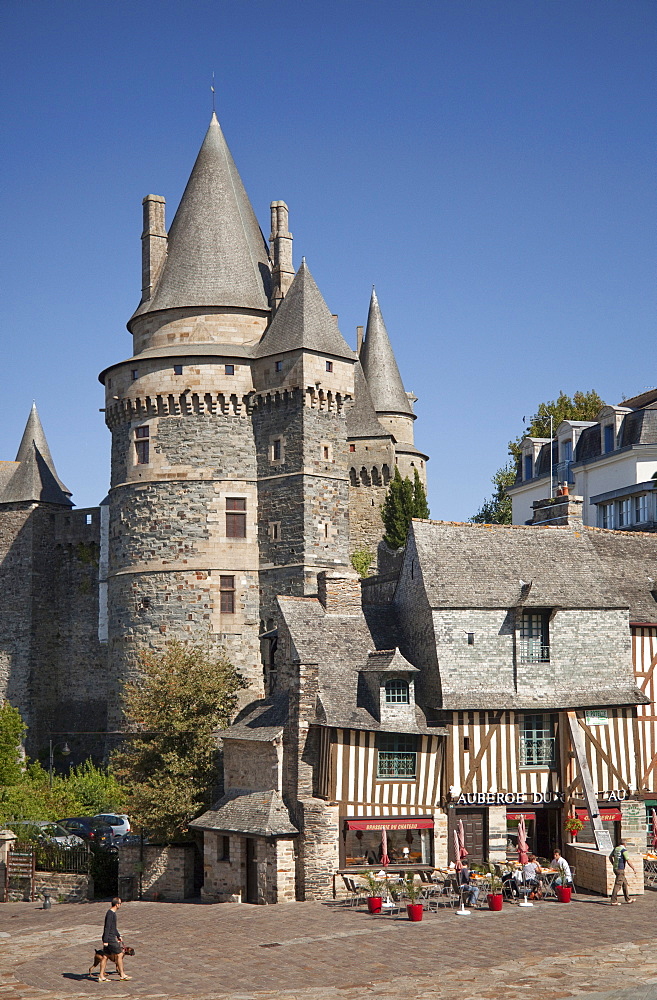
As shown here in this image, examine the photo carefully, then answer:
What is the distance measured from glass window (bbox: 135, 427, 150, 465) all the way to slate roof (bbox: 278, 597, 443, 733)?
13.7 metres

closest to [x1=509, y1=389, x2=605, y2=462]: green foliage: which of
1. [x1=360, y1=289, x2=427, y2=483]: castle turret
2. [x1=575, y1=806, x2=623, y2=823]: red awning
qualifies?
[x1=360, y1=289, x2=427, y2=483]: castle turret

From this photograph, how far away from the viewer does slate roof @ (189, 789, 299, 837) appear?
29.0 m

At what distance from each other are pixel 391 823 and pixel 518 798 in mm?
3188

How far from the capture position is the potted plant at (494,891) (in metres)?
26.2

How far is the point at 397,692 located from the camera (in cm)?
3095

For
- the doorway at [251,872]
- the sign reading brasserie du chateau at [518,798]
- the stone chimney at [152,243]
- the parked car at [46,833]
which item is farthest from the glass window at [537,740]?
the stone chimney at [152,243]

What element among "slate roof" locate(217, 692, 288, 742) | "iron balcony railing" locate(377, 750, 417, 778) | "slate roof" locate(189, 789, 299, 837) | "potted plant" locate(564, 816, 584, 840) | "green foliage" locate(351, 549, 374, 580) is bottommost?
"potted plant" locate(564, 816, 584, 840)

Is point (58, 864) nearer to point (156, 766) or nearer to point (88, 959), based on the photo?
point (156, 766)

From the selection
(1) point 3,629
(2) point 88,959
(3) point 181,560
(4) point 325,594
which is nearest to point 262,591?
(3) point 181,560

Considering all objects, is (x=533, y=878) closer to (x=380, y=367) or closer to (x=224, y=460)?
(x=224, y=460)

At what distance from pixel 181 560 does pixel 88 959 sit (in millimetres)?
21022

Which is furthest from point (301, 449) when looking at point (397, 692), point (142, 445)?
point (397, 692)

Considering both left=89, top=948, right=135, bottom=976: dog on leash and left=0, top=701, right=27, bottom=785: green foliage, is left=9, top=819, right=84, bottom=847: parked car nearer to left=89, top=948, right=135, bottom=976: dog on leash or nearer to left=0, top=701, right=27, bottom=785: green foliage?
left=0, top=701, right=27, bottom=785: green foliage

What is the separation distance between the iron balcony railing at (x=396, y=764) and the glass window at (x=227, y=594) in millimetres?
14093
